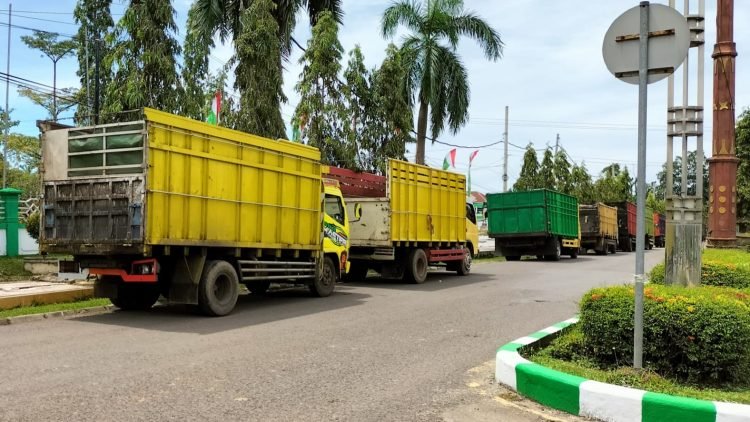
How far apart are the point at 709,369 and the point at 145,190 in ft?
22.9

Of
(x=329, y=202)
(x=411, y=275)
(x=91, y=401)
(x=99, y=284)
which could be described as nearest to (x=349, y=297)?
(x=329, y=202)

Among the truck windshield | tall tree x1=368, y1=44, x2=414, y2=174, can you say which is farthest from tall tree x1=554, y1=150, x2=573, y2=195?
the truck windshield

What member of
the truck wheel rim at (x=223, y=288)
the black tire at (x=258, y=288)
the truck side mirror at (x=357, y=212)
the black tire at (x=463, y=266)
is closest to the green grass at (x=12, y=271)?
the black tire at (x=258, y=288)

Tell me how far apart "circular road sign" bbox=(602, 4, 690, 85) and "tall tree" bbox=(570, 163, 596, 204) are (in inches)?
1563

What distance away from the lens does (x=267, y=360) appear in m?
6.39

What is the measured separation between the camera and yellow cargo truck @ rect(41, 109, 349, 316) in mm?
8547

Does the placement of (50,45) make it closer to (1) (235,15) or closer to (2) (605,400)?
(1) (235,15)

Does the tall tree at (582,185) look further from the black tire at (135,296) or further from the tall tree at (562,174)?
the black tire at (135,296)

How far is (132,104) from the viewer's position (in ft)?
52.0

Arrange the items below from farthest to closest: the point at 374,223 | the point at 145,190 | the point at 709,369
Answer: the point at 374,223
the point at 145,190
the point at 709,369

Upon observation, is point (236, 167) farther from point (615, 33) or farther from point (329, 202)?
point (615, 33)

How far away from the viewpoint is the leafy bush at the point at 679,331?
195 inches

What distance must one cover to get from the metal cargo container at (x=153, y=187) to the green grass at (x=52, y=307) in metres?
1.02

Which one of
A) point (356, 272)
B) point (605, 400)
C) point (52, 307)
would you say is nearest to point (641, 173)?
point (605, 400)
